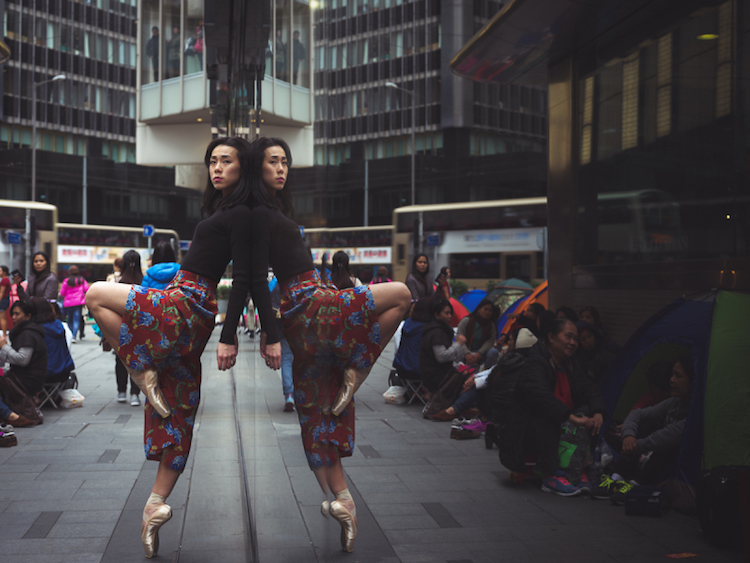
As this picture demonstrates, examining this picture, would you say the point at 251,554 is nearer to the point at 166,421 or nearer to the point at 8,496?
the point at 166,421

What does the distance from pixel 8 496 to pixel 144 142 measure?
9.26 ft

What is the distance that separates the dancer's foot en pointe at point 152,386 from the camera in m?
3.25

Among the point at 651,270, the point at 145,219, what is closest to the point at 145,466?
the point at 651,270

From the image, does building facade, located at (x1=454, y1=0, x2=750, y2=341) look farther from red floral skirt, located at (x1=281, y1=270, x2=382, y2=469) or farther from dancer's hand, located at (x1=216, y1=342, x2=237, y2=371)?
dancer's hand, located at (x1=216, y1=342, x2=237, y2=371)

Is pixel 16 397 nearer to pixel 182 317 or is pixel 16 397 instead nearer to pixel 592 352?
pixel 182 317

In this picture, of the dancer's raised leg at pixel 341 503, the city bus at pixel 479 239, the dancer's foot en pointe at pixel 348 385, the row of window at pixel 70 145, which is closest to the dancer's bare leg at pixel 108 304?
the dancer's foot en pointe at pixel 348 385

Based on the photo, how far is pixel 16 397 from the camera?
22.5 feet

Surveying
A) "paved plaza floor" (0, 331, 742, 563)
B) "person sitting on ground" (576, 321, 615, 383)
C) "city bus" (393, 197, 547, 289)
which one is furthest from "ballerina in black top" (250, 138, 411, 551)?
"city bus" (393, 197, 547, 289)

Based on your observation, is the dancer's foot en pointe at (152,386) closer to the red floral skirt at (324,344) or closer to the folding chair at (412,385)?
the red floral skirt at (324,344)

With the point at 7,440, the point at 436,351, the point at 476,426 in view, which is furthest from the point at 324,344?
the point at 436,351

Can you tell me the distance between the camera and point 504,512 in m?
4.39

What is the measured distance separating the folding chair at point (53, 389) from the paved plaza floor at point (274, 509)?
2036mm

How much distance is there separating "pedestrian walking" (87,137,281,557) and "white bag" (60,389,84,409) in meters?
5.02

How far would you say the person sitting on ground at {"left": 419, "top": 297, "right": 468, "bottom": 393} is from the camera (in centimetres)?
752
